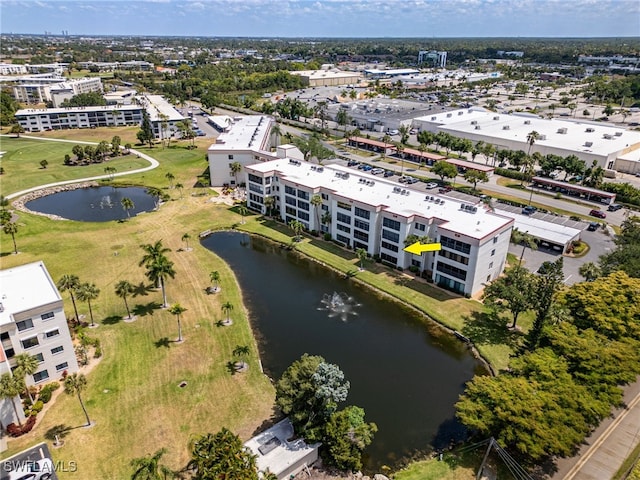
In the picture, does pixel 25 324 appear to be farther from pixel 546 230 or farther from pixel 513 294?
pixel 546 230

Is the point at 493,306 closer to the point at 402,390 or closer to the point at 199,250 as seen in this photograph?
the point at 402,390

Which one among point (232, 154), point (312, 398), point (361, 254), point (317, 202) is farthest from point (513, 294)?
point (232, 154)

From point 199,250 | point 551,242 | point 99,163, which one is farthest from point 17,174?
point 551,242

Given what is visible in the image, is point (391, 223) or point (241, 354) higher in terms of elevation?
point (391, 223)

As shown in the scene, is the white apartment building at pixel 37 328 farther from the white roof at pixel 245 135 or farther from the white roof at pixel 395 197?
the white roof at pixel 245 135

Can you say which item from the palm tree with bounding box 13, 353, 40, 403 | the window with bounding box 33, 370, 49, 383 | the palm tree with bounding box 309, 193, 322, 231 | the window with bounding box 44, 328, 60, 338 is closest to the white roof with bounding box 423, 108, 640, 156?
the palm tree with bounding box 309, 193, 322, 231

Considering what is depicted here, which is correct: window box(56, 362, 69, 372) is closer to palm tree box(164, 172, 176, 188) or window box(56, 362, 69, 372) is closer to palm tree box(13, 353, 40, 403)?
palm tree box(13, 353, 40, 403)
